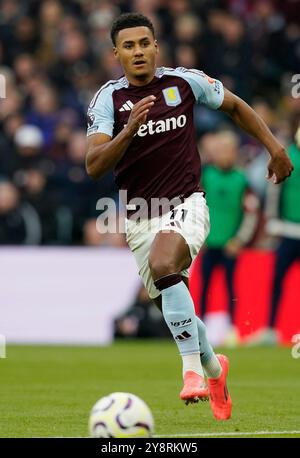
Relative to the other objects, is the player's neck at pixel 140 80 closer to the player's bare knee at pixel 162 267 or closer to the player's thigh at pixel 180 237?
the player's thigh at pixel 180 237


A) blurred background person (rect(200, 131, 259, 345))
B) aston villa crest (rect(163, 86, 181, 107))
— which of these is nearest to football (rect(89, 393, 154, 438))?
aston villa crest (rect(163, 86, 181, 107))

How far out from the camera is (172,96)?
812 cm

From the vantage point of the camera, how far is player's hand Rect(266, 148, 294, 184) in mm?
7910

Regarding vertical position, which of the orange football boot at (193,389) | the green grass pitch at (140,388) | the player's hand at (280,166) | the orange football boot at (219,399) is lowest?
the green grass pitch at (140,388)

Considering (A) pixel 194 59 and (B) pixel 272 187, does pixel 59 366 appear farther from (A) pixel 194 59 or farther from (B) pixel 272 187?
(A) pixel 194 59

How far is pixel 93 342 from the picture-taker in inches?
611

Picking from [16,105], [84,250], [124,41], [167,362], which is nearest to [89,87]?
[16,105]

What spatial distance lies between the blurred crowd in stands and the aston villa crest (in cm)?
683

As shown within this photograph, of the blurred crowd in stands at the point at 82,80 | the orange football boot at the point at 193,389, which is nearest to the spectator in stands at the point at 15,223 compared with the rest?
the blurred crowd in stands at the point at 82,80

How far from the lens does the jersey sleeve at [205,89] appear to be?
816 cm

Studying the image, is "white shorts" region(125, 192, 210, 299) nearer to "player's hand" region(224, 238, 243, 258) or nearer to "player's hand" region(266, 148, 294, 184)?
"player's hand" region(266, 148, 294, 184)

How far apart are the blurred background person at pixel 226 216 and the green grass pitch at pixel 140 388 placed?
3.21ft

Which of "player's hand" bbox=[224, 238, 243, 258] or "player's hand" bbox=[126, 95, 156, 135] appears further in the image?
"player's hand" bbox=[224, 238, 243, 258]

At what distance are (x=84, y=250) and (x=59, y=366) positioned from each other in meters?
3.76
